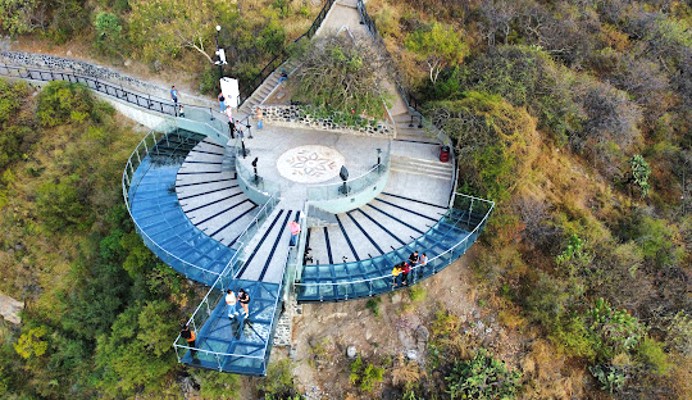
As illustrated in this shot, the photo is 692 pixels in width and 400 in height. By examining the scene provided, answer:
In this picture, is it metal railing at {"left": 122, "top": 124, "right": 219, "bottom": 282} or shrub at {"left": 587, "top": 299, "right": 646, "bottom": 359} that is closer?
metal railing at {"left": 122, "top": 124, "right": 219, "bottom": 282}

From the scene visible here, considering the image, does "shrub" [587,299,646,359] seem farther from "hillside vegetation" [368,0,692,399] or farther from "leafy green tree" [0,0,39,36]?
"leafy green tree" [0,0,39,36]

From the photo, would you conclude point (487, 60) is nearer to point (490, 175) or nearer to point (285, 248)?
point (490, 175)

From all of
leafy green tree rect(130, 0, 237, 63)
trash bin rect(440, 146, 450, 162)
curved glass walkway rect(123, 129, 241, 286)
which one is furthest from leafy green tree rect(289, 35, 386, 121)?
leafy green tree rect(130, 0, 237, 63)

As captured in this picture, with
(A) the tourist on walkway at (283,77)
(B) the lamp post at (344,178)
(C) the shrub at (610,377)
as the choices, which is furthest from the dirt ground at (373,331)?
(A) the tourist on walkway at (283,77)

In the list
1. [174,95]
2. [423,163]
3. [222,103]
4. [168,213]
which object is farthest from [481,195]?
[174,95]

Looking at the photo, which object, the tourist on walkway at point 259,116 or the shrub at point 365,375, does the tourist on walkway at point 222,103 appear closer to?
the tourist on walkway at point 259,116

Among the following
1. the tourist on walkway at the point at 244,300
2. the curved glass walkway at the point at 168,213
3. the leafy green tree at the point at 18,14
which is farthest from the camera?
the leafy green tree at the point at 18,14
